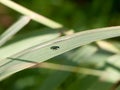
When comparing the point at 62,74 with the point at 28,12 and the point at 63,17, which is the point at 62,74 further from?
the point at 63,17

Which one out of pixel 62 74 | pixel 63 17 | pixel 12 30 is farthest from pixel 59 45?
pixel 63 17

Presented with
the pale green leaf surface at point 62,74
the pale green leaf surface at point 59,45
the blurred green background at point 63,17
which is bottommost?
the pale green leaf surface at point 59,45

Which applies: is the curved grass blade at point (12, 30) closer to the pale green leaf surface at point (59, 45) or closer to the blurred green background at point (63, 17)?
the pale green leaf surface at point (59, 45)

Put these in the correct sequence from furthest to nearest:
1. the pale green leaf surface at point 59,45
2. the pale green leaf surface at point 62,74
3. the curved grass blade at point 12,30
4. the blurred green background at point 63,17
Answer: the blurred green background at point 63,17, the pale green leaf surface at point 62,74, the curved grass blade at point 12,30, the pale green leaf surface at point 59,45

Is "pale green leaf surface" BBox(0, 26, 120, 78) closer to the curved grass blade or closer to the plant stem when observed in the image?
→ the curved grass blade

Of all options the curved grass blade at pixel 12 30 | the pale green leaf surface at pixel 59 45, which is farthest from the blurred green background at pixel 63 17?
the pale green leaf surface at pixel 59 45

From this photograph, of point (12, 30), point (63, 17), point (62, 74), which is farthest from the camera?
point (63, 17)

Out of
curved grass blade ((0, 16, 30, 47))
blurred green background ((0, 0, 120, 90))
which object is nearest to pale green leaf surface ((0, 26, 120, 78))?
curved grass blade ((0, 16, 30, 47))

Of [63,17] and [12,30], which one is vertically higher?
[63,17]
